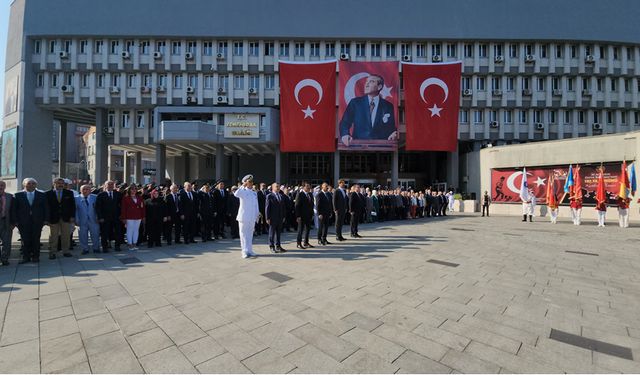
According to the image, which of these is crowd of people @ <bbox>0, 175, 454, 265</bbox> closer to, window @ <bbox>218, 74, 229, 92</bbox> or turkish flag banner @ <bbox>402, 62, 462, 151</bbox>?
turkish flag banner @ <bbox>402, 62, 462, 151</bbox>

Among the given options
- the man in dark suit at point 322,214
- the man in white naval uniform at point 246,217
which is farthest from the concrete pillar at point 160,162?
the man in white naval uniform at point 246,217

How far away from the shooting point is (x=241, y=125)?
28656mm

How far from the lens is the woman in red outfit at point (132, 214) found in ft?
26.9

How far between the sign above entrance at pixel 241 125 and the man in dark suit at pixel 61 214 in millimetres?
21966

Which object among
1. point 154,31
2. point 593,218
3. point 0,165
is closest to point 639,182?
point 593,218

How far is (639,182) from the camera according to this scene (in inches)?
615

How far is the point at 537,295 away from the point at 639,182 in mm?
18236

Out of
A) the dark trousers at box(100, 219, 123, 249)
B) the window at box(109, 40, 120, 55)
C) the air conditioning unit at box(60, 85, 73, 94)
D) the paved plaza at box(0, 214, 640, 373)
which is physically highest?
the window at box(109, 40, 120, 55)

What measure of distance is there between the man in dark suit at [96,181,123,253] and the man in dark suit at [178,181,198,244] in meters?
1.64

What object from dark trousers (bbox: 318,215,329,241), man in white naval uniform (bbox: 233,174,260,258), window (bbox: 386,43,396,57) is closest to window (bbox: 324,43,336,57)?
window (bbox: 386,43,396,57)

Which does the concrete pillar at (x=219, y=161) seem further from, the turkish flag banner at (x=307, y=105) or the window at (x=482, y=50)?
the window at (x=482, y=50)

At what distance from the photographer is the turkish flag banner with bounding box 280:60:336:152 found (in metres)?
25.9

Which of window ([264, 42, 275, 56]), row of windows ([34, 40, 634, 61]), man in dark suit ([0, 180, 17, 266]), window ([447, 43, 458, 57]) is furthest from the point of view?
window ([447, 43, 458, 57])

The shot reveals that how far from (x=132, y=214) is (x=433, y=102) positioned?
2605 centimetres
